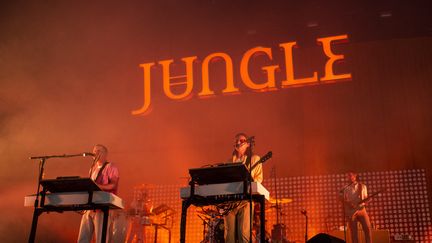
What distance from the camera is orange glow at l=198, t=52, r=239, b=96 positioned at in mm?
12682

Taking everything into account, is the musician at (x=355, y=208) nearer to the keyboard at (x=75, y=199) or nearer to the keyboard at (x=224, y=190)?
the keyboard at (x=224, y=190)

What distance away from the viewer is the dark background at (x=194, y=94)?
39.3ft

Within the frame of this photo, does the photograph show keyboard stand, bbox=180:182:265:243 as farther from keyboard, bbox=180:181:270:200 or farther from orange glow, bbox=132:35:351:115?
orange glow, bbox=132:35:351:115

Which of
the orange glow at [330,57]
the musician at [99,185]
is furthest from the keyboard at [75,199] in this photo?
the orange glow at [330,57]

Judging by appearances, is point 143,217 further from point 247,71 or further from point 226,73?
point 247,71

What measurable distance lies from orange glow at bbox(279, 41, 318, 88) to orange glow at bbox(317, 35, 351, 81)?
0.33m

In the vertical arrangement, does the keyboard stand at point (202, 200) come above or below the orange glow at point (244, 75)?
below

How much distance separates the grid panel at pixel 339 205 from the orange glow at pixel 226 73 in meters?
2.73

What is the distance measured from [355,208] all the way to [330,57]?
4.39 metres

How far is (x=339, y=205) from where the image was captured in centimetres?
1189

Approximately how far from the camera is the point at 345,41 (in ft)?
40.6

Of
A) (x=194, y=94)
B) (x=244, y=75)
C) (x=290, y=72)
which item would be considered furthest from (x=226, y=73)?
(x=290, y=72)

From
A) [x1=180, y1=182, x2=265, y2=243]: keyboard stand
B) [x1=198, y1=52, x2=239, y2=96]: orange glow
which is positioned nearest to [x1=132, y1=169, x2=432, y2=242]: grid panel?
[x1=198, y1=52, x2=239, y2=96]: orange glow

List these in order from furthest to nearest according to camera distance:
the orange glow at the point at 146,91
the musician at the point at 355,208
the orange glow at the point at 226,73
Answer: the orange glow at the point at 146,91, the orange glow at the point at 226,73, the musician at the point at 355,208
